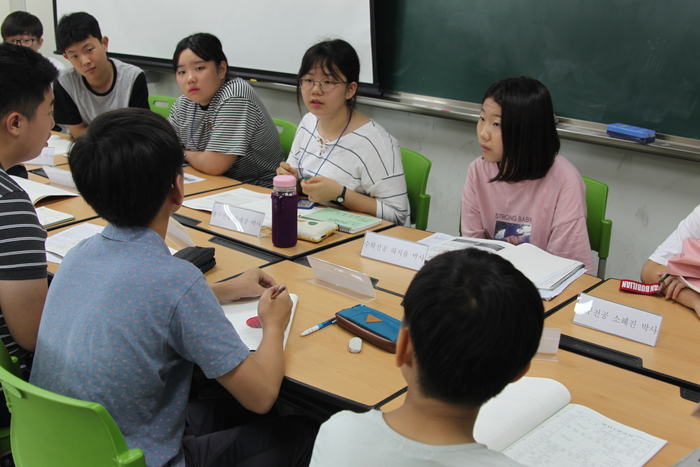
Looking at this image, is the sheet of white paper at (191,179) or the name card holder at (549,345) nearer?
the name card holder at (549,345)

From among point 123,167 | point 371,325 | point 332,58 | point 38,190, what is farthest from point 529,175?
point 38,190

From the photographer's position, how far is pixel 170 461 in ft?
3.51

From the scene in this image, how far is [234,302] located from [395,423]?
783 mm

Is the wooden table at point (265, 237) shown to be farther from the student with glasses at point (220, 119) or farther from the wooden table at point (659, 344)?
the wooden table at point (659, 344)

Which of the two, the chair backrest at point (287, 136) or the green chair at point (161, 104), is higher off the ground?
the green chair at point (161, 104)

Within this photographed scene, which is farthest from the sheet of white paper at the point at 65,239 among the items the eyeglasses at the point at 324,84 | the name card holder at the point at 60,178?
the eyeglasses at the point at 324,84

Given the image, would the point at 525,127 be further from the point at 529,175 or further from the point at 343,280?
the point at 343,280

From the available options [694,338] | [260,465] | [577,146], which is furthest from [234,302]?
[577,146]

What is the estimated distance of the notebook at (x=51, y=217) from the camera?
1.94m

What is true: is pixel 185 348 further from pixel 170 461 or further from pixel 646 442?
pixel 646 442

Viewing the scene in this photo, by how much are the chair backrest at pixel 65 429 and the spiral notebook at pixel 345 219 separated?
117cm

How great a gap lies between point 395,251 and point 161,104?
7.63 ft

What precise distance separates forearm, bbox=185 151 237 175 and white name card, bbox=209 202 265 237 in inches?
24.7

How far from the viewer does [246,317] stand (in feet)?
4.37
